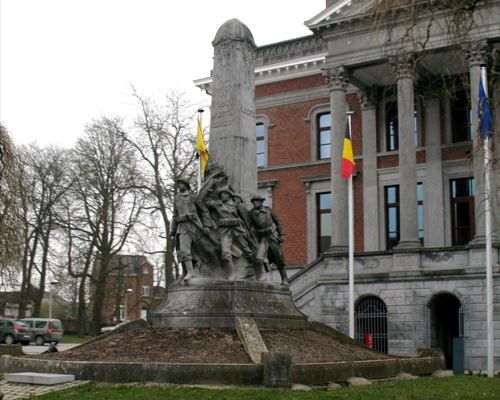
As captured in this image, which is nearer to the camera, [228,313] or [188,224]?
[228,313]

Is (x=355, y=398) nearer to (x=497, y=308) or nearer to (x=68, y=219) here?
(x=497, y=308)

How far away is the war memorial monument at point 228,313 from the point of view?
1251cm

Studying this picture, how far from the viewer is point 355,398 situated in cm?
1148

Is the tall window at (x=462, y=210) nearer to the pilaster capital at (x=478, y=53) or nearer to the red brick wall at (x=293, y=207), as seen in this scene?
the pilaster capital at (x=478, y=53)

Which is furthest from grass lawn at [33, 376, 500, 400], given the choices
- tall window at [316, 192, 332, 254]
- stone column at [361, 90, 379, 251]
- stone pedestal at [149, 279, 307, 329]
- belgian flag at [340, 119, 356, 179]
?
tall window at [316, 192, 332, 254]

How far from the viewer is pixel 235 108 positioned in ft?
55.1

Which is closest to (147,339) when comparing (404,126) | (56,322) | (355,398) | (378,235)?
(355,398)

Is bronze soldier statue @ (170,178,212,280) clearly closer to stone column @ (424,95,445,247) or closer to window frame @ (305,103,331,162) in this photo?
stone column @ (424,95,445,247)

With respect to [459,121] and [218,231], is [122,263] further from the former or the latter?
[218,231]

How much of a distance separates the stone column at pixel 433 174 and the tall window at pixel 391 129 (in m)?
2.03

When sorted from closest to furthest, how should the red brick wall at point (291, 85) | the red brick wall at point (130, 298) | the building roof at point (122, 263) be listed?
the red brick wall at point (291, 85)
the building roof at point (122, 263)
the red brick wall at point (130, 298)

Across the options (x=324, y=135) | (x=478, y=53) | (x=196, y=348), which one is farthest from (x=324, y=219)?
A: (x=196, y=348)

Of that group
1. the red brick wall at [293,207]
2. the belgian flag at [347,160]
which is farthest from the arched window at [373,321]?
the red brick wall at [293,207]

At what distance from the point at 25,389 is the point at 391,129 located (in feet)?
92.7
